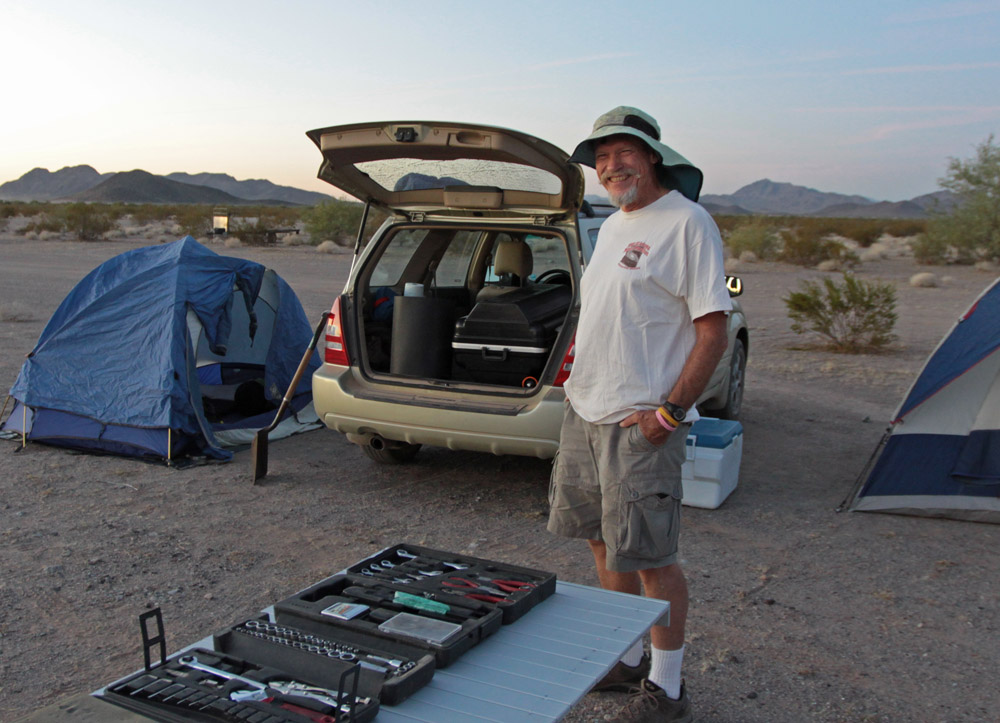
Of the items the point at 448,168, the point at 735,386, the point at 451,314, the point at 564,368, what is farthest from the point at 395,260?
the point at 735,386

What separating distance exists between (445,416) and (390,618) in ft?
9.00

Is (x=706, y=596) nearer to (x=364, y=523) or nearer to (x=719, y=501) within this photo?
(x=719, y=501)

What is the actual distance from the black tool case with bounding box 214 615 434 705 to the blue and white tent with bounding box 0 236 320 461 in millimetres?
4114

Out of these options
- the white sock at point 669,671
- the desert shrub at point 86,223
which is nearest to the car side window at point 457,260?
the white sock at point 669,671

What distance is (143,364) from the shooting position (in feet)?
20.1

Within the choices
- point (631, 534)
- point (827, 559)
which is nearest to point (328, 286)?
point (827, 559)

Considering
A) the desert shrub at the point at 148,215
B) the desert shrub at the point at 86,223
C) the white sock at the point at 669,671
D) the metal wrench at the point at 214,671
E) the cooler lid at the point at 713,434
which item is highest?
the desert shrub at the point at 148,215

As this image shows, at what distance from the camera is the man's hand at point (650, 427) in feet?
9.02

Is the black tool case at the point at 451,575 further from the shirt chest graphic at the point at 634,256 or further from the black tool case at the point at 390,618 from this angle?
the shirt chest graphic at the point at 634,256

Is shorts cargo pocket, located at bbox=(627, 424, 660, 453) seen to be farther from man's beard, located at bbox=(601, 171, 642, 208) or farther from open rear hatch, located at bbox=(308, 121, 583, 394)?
open rear hatch, located at bbox=(308, 121, 583, 394)

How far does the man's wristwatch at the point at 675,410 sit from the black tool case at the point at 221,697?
1.25 meters

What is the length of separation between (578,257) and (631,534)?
7.94ft

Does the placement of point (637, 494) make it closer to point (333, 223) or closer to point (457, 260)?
point (457, 260)

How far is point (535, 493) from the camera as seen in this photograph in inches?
218
